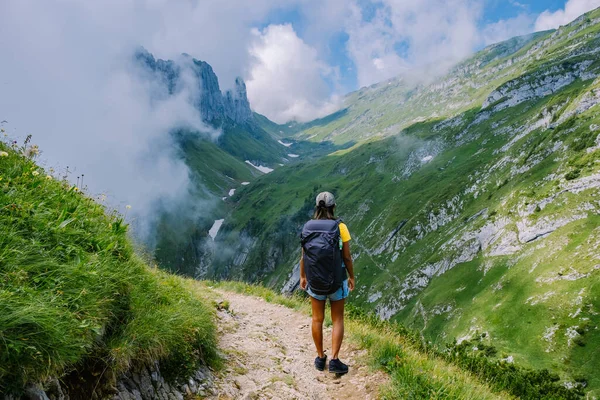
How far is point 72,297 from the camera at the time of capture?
4594mm

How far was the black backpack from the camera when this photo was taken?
7332mm

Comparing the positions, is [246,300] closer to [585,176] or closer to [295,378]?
[295,378]

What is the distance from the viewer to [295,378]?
7828 millimetres

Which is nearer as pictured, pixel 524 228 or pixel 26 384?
pixel 26 384

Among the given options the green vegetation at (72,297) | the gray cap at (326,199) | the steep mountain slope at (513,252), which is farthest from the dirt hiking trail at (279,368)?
the steep mountain slope at (513,252)

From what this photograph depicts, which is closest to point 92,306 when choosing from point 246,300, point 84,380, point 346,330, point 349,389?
point 84,380

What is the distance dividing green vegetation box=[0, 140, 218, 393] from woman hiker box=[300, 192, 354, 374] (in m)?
2.69

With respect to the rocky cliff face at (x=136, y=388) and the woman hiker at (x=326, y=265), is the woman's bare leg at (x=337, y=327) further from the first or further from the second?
the rocky cliff face at (x=136, y=388)

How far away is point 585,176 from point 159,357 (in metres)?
131

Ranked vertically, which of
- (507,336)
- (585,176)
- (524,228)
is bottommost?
(507,336)

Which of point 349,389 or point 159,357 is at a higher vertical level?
point 159,357

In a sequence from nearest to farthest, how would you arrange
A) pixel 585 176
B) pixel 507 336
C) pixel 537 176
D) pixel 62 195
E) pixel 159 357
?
pixel 159 357 < pixel 62 195 < pixel 507 336 < pixel 585 176 < pixel 537 176

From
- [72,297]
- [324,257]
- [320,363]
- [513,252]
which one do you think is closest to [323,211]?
[324,257]

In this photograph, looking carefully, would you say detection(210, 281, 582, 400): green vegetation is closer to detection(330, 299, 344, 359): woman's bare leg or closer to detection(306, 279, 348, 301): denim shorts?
detection(330, 299, 344, 359): woman's bare leg
